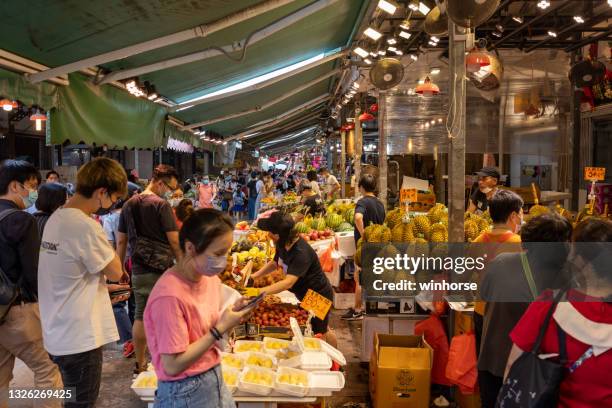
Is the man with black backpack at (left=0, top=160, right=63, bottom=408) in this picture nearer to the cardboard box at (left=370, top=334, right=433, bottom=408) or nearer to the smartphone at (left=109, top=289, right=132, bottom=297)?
the smartphone at (left=109, top=289, right=132, bottom=297)

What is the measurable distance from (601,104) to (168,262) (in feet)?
35.2

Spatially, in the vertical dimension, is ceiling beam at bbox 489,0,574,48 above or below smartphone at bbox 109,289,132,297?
above

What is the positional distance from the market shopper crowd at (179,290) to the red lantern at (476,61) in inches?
110

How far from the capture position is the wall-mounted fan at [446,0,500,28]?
3.89m

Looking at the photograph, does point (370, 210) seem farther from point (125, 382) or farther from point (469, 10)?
point (125, 382)

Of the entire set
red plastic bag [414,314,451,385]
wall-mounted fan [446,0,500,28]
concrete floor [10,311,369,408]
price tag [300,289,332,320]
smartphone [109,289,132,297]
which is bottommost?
concrete floor [10,311,369,408]

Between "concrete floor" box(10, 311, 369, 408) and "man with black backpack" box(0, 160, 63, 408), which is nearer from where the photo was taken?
"man with black backpack" box(0, 160, 63, 408)

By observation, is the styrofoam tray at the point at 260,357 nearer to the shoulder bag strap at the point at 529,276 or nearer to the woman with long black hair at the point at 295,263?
the woman with long black hair at the point at 295,263

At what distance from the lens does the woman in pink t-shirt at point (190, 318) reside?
1.93 metres

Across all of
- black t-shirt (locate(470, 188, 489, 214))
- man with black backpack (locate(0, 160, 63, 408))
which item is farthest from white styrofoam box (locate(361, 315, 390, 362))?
black t-shirt (locate(470, 188, 489, 214))

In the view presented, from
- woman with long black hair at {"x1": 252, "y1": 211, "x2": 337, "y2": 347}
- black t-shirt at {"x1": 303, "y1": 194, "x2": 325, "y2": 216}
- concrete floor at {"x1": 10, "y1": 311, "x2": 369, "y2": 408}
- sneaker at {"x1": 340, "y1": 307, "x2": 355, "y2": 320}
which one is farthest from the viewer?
black t-shirt at {"x1": 303, "y1": 194, "x2": 325, "y2": 216}

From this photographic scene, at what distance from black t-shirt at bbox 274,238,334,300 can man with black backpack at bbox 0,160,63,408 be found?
1.71 metres

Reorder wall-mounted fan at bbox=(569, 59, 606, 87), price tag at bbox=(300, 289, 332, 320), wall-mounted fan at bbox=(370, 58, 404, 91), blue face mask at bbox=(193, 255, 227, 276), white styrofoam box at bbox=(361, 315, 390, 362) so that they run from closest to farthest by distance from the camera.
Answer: blue face mask at bbox=(193, 255, 227, 276) → price tag at bbox=(300, 289, 332, 320) → white styrofoam box at bbox=(361, 315, 390, 362) → wall-mounted fan at bbox=(370, 58, 404, 91) → wall-mounted fan at bbox=(569, 59, 606, 87)

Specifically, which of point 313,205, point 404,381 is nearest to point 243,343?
point 404,381
